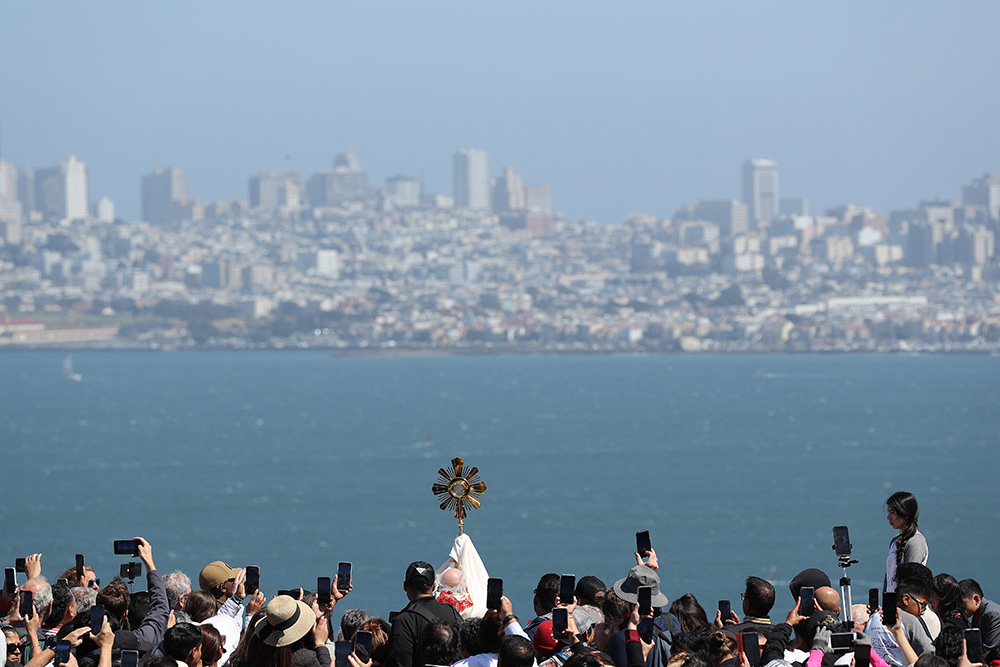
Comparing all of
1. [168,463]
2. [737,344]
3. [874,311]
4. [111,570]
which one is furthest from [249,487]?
[874,311]

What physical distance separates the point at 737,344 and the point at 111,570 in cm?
12981

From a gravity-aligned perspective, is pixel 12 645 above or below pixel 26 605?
below

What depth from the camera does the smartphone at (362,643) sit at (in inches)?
190

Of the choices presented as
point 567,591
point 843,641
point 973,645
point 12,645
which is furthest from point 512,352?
point 843,641

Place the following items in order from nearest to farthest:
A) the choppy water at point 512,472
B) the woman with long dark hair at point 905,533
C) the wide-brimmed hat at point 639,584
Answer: the wide-brimmed hat at point 639,584, the woman with long dark hair at point 905,533, the choppy water at point 512,472

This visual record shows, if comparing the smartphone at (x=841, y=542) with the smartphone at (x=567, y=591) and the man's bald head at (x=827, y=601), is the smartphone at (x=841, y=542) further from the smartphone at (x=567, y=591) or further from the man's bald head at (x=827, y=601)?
the smartphone at (x=567, y=591)

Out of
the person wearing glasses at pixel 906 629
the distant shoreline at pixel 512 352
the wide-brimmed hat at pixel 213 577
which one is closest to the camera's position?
the person wearing glasses at pixel 906 629

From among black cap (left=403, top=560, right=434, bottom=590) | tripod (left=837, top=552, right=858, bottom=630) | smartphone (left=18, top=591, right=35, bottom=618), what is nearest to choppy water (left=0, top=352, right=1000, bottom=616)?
black cap (left=403, top=560, right=434, bottom=590)

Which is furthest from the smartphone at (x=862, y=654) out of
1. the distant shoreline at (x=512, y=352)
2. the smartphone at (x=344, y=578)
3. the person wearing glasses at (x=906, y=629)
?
the distant shoreline at (x=512, y=352)

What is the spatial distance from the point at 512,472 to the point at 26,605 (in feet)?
193

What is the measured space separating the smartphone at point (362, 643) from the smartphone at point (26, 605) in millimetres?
1232

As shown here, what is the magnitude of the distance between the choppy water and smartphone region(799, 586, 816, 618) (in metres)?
27.7

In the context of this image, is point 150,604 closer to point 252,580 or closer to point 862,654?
point 252,580

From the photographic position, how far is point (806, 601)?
200 inches
